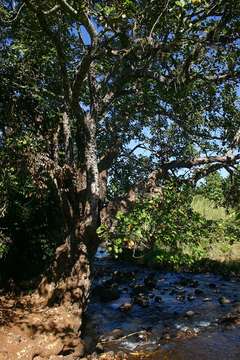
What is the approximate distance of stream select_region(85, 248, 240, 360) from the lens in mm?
12930

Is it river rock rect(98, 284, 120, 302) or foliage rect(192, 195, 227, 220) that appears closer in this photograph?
river rock rect(98, 284, 120, 302)

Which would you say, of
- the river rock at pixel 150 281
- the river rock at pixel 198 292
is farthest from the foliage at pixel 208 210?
the river rock at pixel 198 292

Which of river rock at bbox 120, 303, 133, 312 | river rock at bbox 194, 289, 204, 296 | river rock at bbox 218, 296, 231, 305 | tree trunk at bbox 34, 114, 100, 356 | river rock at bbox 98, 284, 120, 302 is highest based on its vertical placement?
tree trunk at bbox 34, 114, 100, 356

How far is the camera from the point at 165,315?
16281 millimetres

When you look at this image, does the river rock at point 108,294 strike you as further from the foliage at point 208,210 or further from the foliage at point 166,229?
the foliage at point 208,210

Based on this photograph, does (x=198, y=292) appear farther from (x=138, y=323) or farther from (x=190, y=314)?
(x=138, y=323)

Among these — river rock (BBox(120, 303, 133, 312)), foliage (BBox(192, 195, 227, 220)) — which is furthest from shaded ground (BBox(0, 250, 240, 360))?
foliage (BBox(192, 195, 227, 220))

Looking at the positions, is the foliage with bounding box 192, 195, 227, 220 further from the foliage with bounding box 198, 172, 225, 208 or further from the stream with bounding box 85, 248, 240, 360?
the foliage with bounding box 198, 172, 225, 208

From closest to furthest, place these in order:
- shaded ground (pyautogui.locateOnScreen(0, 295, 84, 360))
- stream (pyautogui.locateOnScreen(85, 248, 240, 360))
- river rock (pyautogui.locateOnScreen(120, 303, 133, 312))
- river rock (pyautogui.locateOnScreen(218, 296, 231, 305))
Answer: shaded ground (pyautogui.locateOnScreen(0, 295, 84, 360)), stream (pyautogui.locateOnScreen(85, 248, 240, 360)), river rock (pyautogui.locateOnScreen(120, 303, 133, 312)), river rock (pyautogui.locateOnScreen(218, 296, 231, 305))

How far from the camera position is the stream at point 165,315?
12.9 meters

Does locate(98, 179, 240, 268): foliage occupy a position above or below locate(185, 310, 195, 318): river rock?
above

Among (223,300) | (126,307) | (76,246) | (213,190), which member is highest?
(213,190)

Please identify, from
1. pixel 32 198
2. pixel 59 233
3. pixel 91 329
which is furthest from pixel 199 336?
pixel 32 198

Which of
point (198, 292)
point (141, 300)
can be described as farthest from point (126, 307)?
point (198, 292)
